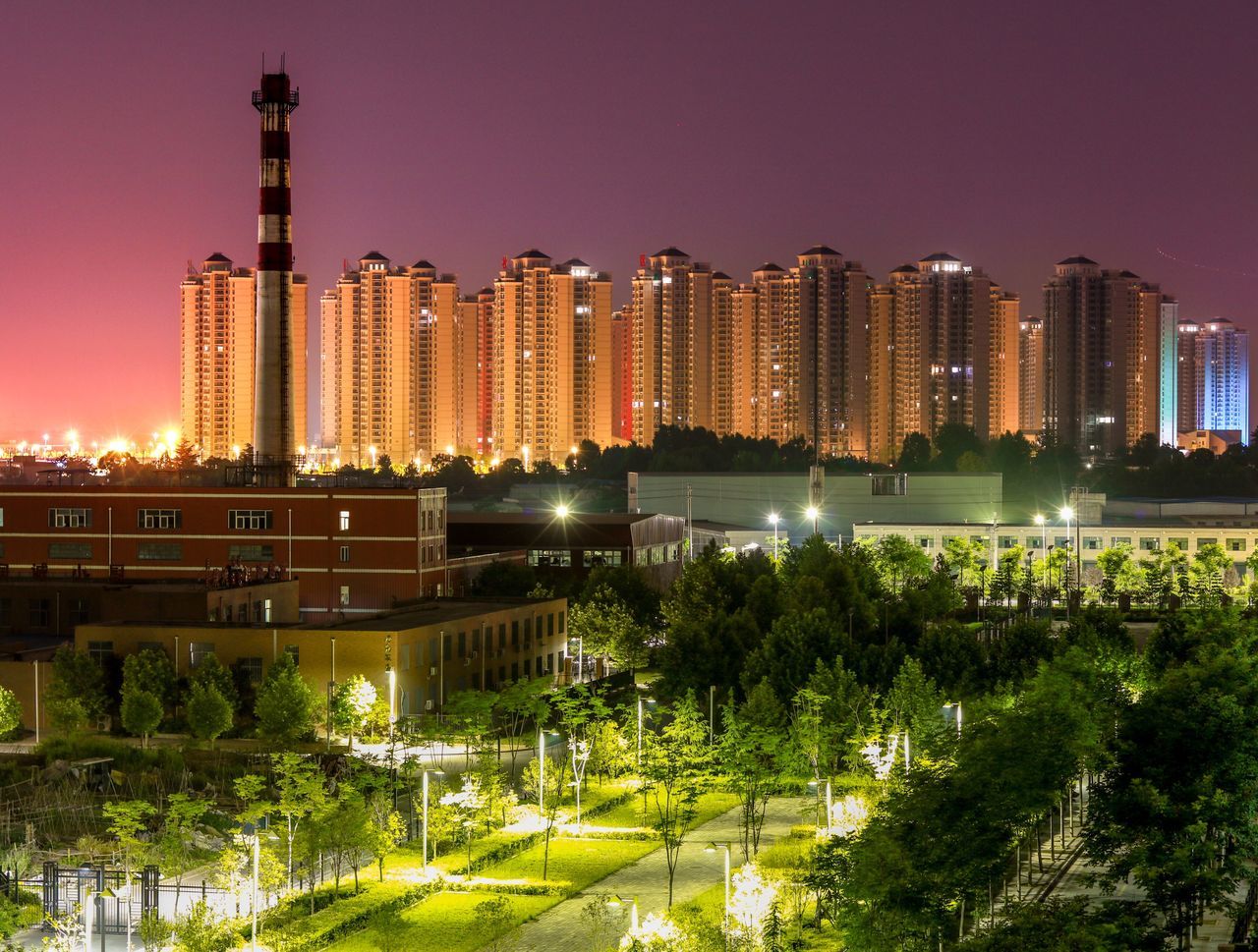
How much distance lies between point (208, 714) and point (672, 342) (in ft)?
237

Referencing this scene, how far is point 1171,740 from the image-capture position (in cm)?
1569

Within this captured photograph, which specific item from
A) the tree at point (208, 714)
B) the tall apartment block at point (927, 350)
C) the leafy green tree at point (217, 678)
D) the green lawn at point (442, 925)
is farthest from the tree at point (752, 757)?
the tall apartment block at point (927, 350)

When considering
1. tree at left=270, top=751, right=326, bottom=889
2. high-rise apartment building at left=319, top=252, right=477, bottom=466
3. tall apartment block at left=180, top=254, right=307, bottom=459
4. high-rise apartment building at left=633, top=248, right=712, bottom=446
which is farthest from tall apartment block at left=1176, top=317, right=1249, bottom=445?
tree at left=270, top=751, right=326, bottom=889

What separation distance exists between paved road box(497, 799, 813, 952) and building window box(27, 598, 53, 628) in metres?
15.0

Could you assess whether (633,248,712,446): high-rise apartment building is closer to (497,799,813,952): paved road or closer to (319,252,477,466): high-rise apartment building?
(319,252,477,466): high-rise apartment building

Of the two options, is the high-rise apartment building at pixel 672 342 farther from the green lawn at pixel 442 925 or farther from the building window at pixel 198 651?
the green lawn at pixel 442 925

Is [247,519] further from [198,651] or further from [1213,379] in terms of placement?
[1213,379]

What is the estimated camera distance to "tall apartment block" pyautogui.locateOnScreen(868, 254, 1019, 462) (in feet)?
290

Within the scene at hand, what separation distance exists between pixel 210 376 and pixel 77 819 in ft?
228

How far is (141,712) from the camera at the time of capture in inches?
896

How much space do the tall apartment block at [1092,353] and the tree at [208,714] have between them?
7428cm

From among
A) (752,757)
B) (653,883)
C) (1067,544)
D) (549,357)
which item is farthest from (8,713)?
(549,357)

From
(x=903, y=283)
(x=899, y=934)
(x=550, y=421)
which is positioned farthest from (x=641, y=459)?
(x=899, y=934)

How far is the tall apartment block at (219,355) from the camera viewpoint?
83.8 m
